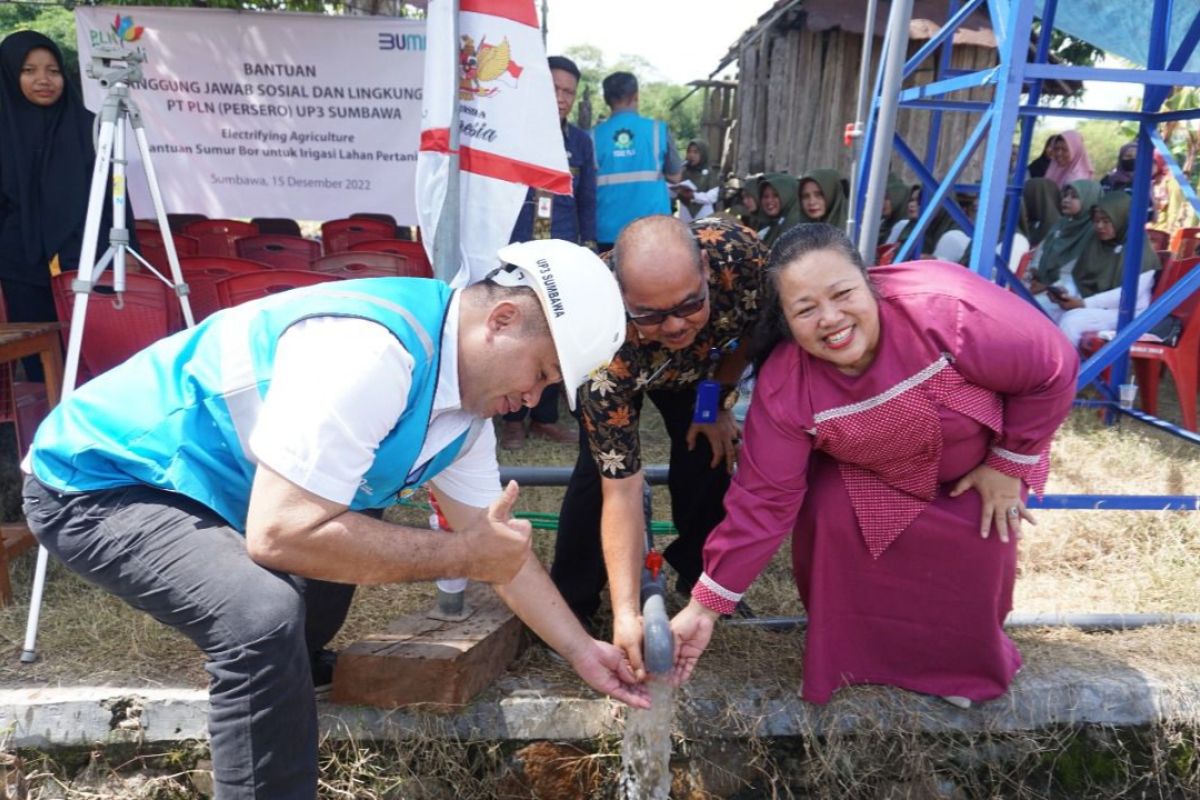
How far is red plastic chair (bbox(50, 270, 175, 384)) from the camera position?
11.3 feet

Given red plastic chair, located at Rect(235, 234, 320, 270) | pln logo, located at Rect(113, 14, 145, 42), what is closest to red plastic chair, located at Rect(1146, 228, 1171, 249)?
red plastic chair, located at Rect(235, 234, 320, 270)

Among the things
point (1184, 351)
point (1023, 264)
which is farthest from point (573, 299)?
point (1023, 264)

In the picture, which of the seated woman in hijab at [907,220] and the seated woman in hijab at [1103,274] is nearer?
the seated woman in hijab at [1103,274]

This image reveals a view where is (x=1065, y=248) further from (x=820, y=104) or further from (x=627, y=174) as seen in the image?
(x=820, y=104)

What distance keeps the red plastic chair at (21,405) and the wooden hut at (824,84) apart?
908cm

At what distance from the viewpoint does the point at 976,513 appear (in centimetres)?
238

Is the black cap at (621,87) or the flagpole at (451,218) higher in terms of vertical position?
the black cap at (621,87)

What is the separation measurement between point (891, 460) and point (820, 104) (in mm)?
9782

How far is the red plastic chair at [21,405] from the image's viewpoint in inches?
135

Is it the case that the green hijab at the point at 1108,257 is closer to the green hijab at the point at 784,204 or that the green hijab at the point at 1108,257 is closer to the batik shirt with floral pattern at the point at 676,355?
the green hijab at the point at 784,204

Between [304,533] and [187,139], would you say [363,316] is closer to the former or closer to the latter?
[304,533]

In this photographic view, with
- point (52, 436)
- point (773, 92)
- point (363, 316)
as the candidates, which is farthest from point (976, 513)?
point (773, 92)

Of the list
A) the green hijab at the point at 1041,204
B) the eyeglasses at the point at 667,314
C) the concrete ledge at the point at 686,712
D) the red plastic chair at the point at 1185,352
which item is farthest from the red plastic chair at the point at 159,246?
the green hijab at the point at 1041,204

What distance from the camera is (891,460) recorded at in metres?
2.30
